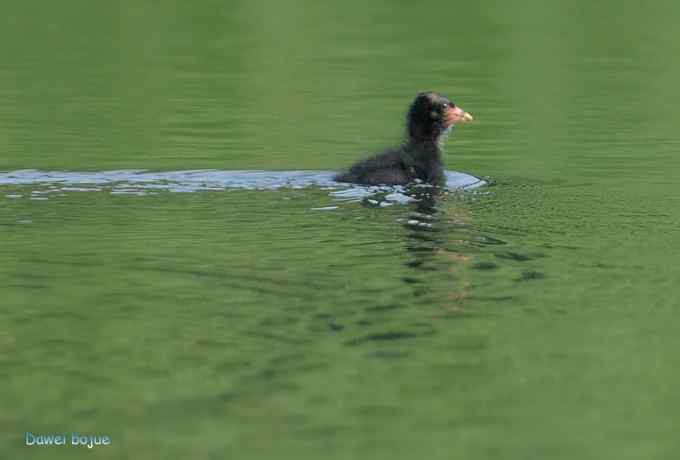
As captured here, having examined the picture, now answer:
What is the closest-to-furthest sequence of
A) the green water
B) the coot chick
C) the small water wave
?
the green water
the small water wave
the coot chick

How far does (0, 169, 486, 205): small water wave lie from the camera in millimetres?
15852

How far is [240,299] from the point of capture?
10727 millimetres

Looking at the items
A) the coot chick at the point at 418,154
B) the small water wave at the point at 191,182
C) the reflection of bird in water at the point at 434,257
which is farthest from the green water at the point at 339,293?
the coot chick at the point at 418,154

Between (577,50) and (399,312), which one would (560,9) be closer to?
(577,50)

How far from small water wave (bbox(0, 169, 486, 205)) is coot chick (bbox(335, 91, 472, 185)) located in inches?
9.5

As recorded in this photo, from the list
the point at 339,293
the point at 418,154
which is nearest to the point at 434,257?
the point at 339,293

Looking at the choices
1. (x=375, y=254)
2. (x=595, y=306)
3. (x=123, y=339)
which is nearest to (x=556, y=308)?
(x=595, y=306)

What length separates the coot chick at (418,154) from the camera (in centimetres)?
1680

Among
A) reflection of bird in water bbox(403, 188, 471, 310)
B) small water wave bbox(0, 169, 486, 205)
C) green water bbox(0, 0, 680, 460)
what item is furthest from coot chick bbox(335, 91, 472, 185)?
reflection of bird in water bbox(403, 188, 471, 310)

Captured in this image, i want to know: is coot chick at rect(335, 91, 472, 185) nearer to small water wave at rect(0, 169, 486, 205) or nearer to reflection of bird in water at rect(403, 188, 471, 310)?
small water wave at rect(0, 169, 486, 205)

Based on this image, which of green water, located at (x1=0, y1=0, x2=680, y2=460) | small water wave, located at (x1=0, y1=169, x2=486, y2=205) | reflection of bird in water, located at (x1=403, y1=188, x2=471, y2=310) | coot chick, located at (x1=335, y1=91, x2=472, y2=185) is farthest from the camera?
coot chick, located at (x1=335, y1=91, x2=472, y2=185)

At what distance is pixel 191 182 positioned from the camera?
1652cm

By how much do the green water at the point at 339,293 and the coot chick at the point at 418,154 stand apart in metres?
0.71

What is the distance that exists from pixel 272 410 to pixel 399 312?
219 centimetres
